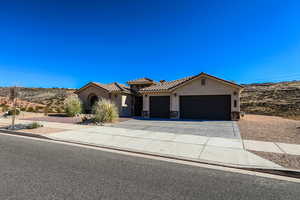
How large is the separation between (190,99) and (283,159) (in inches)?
464

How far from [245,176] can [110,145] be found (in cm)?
485

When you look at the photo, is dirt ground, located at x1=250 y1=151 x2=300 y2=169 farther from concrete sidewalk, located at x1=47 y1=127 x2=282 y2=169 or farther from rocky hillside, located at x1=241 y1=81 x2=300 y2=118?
rocky hillside, located at x1=241 y1=81 x2=300 y2=118

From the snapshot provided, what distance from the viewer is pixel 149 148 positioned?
599 centimetres

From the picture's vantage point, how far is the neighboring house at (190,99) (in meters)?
15.1

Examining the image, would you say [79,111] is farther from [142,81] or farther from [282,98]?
[282,98]

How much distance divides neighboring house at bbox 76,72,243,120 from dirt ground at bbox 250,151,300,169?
33.9 feet

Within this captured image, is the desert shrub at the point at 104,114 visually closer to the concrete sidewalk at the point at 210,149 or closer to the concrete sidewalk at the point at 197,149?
the concrete sidewalk at the point at 197,149

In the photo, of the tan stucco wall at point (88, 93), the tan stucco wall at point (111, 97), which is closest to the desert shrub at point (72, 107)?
the tan stucco wall at point (88, 93)

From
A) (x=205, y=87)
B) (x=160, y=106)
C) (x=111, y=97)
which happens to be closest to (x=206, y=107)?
(x=205, y=87)

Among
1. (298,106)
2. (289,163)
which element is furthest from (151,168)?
(298,106)

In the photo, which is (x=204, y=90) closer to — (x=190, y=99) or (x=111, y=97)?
(x=190, y=99)

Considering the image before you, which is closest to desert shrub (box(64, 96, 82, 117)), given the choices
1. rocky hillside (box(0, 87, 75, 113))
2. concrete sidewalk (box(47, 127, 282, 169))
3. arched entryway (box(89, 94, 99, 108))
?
arched entryway (box(89, 94, 99, 108))

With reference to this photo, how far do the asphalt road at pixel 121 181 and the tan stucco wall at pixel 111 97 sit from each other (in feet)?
46.2

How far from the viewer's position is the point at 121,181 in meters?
3.47
